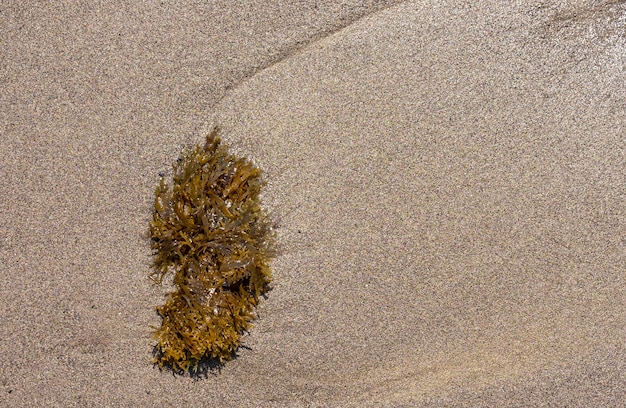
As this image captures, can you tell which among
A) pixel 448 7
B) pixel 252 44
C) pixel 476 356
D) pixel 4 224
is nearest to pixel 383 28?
pixel 448 7

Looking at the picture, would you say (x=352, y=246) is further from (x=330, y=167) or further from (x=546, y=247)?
(x=546, y=247)

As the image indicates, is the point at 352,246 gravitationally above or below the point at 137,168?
below

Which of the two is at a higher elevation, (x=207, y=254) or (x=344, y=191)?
(x=344, y=191)

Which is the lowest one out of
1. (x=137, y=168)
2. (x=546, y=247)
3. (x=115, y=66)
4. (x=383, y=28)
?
(x=546, y=247)
